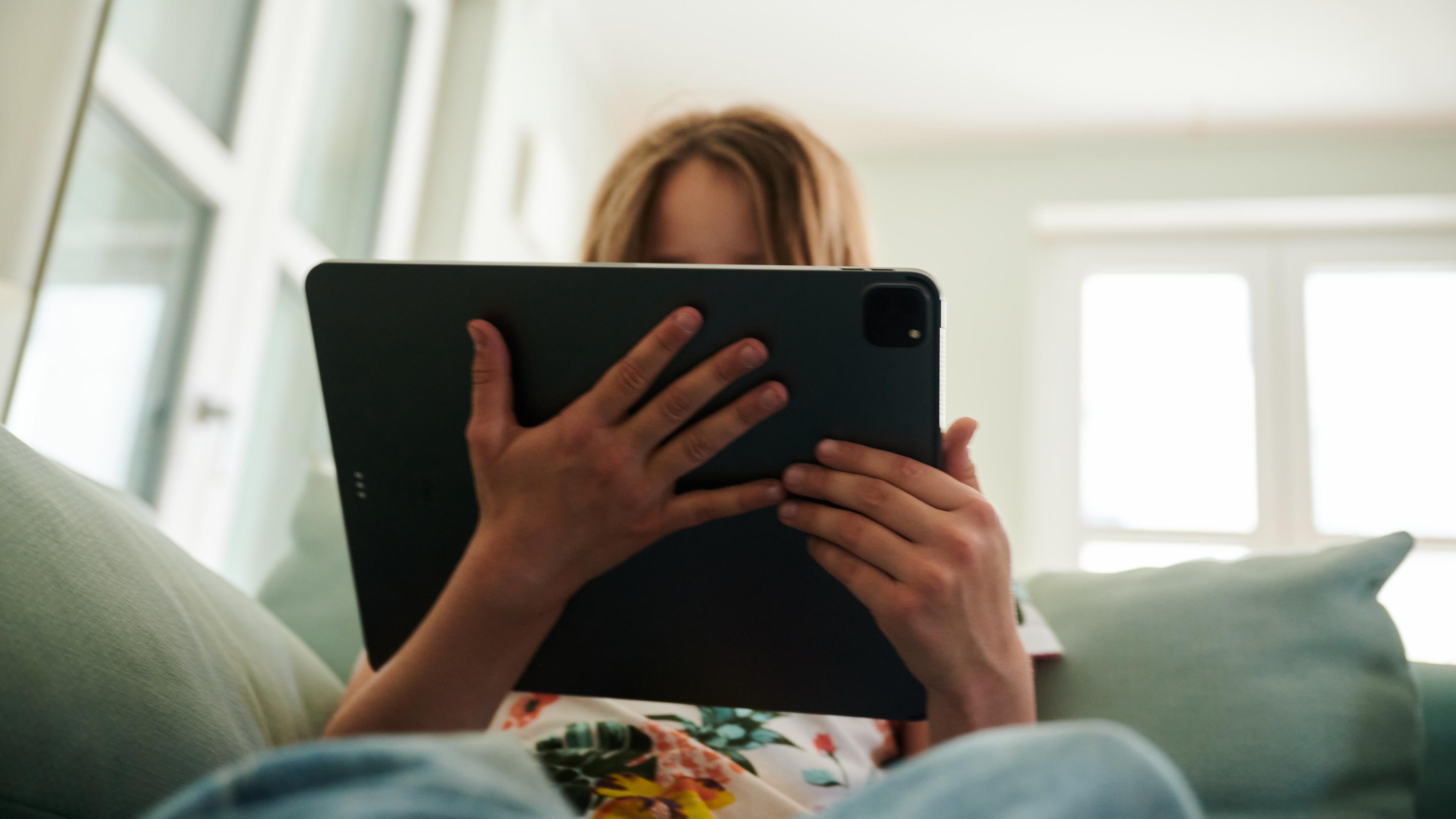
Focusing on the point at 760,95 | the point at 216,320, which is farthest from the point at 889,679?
the point at 760,95

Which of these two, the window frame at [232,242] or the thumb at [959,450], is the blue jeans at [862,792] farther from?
the window frame at [232,242]

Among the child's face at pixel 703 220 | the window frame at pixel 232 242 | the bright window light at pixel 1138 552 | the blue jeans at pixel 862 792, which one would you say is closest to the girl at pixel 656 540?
the blue jeans at pixel 862 792

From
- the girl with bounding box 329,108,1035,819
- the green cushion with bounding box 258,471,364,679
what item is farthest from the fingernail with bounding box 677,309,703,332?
the green cushion with bounding box 258,471,364,679

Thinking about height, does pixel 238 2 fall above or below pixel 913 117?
below

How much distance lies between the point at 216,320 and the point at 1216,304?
331 cm

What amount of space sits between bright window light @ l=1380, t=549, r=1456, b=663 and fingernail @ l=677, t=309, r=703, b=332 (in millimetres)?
3377

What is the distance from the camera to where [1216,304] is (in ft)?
11.7

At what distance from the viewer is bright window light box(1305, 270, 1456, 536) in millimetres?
3270

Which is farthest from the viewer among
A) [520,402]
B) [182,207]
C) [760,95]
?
[760,95]

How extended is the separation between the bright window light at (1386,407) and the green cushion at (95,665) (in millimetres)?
3648

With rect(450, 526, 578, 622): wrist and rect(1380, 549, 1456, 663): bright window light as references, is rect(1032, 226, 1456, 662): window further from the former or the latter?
rect(450, 526, 578, 622): wrist

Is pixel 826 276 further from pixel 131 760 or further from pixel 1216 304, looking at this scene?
pixel 1216 304

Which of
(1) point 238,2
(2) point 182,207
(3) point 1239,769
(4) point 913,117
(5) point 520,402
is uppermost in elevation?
(4) point 913,117

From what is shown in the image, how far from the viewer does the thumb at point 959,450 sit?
56cm
